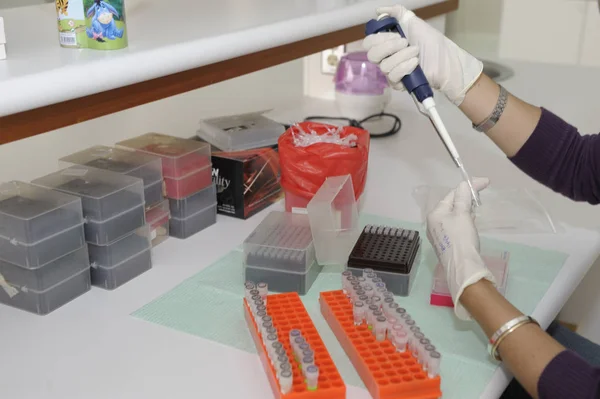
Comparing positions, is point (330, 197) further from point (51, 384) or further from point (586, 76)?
point (586, 76)

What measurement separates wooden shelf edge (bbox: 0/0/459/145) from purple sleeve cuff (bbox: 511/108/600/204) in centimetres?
48

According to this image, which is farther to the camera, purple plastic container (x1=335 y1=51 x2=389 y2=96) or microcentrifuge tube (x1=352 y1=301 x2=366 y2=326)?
purple plastic container (x1=335 y1=51 x2=389 y2=96)

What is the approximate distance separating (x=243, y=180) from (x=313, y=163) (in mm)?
152

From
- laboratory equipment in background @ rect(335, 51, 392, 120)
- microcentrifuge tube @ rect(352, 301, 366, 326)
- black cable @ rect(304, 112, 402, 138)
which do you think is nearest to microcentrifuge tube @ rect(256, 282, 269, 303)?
microcentrifuge tube @ rect(352, 301, 366, 326)

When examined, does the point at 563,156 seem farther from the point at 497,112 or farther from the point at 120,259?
the point at 120,259

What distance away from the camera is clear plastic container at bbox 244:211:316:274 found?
112cm

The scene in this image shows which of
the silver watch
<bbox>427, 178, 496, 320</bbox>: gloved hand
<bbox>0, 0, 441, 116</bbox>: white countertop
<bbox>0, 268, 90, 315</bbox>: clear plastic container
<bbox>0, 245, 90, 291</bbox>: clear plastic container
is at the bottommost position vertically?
<bbox>0, 268, 90, 315</bbox>: clear plastic container

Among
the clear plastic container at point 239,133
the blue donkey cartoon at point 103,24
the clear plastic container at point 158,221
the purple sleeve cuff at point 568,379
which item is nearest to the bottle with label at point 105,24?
the blue donkey cartoon at point 103,24

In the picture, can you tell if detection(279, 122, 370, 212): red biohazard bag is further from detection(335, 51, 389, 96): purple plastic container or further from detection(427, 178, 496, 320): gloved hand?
detection(335, 51, 389, 96): purple plastic container

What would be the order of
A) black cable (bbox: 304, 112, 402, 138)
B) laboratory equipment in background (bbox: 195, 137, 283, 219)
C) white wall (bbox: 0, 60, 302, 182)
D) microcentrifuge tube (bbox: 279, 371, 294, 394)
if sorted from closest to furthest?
microcentrifuge tube (bbox: 279, 371, 294, 394)
laboratory equipment in background (bbox: 195, 137, 283, 219)
white wall (bbox: 0, 60, 302, 182)
black cable (bbox: 304, 112, 402, 138)

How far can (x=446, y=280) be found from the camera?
109 centimetres

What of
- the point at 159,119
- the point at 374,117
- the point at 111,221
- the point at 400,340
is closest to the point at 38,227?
the point at 111,221

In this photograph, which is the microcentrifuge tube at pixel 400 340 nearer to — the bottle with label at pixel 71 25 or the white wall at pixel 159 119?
the bottle with label at pixel 71 25

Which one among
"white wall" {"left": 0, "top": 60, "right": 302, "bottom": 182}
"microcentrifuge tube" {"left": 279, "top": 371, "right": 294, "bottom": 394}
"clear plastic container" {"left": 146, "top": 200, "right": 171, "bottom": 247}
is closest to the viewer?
"microcentrifuge tube" {"left": 279, "top": 371, "right": 294, "bottom": 394}
